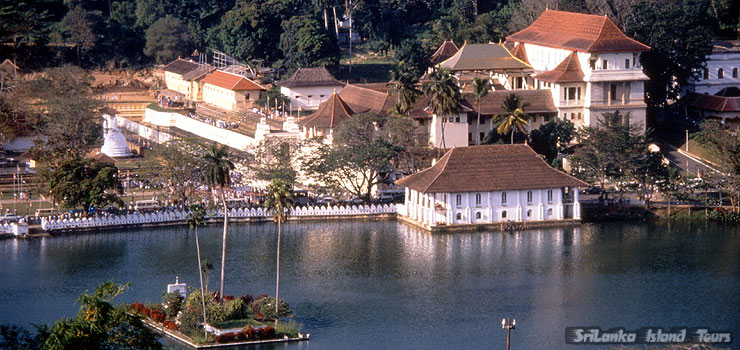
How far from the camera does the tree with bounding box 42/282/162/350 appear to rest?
143 ft

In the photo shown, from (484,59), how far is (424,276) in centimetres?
3750

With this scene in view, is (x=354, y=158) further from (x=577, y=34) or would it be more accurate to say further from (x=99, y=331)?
(x=99, y=331)

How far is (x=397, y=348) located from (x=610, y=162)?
95.7 feet

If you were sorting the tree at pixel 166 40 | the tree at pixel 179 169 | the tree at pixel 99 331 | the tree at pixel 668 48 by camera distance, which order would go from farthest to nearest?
the tree at pixel 166 40 < the tree at pixel 668 48 < the tree at pixel 179 169 < the tree at pixel 99 331

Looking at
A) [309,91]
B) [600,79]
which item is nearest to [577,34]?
[600,79]

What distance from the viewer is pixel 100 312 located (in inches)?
1789

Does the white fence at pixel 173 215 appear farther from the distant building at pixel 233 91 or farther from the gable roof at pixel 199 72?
the gable roof at pixel 199 72

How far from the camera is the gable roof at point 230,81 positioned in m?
112

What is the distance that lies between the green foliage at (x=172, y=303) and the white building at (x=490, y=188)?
66.2ft

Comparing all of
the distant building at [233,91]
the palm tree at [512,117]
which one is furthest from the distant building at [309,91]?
the palm tree at [512,117]

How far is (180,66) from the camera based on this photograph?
126 meters

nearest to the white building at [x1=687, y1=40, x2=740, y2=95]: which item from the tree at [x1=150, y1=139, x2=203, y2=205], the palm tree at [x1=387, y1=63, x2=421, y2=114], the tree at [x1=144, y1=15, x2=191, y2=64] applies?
the palm tree at [x1=387, y1=63, x2=421, y2=114]

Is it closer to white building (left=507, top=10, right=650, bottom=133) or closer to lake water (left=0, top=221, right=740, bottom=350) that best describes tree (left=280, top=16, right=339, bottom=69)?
white building (left=507, top=10, right=650, bottom=133)

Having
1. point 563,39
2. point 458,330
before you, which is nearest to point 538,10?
point 563,39
